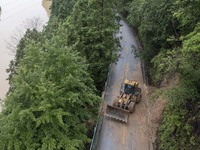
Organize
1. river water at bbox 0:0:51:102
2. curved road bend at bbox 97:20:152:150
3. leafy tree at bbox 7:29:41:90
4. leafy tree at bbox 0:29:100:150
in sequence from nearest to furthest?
leafy tree at bbox 0:29:100:150 → curved road bend at bbox 97:20:152:150 → leafy tree at bbox 7:29:41:90 → river water at bbox 0:0:51:102

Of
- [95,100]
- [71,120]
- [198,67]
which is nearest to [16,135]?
[71,120]

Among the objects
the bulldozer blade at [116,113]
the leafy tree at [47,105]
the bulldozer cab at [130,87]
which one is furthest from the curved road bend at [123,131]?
the leafy tree at [47,105]

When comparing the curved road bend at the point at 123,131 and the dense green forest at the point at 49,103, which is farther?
the curved road bend at the point at 123,131

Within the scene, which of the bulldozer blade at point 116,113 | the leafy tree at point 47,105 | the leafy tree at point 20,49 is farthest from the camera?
the leafy tree at point 20,49

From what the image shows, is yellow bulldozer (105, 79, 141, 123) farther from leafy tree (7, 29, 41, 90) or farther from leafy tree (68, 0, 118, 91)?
leafy tree (7, 29, 41, 90)

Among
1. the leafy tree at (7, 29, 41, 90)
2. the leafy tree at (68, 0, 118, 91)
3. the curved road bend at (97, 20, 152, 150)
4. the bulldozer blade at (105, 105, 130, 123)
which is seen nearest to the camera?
the curved road bend at (97, 20, 152, 150)

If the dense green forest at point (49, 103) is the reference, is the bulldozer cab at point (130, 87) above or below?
above

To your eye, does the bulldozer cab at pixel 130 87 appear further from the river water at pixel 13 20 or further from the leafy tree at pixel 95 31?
the river water at pixel 13 20

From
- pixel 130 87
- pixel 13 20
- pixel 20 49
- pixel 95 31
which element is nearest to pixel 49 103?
→ pixel 130 87

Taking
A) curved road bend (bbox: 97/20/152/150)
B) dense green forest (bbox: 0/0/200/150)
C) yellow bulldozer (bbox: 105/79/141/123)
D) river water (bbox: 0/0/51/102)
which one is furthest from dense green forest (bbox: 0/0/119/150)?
river water (bbox: 0/0/51/102)
